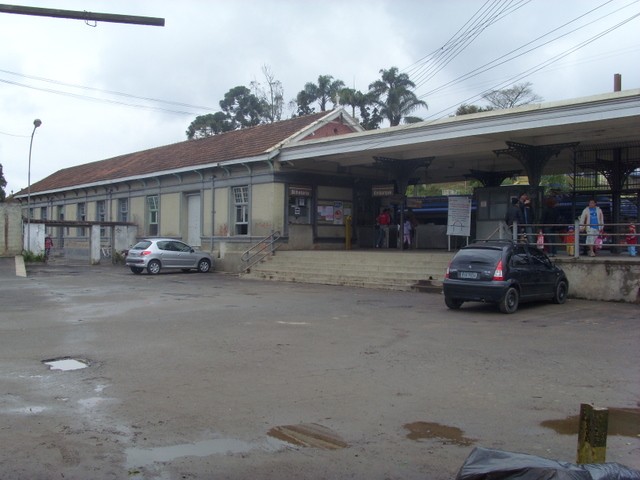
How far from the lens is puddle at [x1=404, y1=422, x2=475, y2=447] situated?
17.1ft

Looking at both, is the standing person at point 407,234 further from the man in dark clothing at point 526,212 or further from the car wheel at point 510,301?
the car wheel at point 510,301

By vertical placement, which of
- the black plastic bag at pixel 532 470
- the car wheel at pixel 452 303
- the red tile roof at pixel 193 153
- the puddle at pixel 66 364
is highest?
the red tile roof at pixel 193 153

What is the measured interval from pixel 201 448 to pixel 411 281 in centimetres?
1445

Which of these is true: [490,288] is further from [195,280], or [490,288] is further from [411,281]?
[195,280]

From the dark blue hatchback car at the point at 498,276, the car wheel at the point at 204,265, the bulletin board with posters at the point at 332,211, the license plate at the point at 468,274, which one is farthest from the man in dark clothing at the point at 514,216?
the car wheel at the point at 204,265

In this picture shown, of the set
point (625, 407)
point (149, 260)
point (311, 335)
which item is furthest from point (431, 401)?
point (149, 260)

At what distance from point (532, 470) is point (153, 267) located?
23817 mm

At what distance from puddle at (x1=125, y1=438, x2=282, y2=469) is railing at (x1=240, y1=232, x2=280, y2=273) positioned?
68.9ft

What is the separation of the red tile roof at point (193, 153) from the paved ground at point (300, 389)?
15931 mm

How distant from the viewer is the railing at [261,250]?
86.3ft

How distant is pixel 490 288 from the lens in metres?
12.8

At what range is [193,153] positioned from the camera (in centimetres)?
3322

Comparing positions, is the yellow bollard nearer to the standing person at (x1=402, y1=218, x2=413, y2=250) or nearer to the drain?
the standing person at (x1=402, y1=218, x2=413, y2=250)

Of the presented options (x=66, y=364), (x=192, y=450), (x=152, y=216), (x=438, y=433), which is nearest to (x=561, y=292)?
(x=438, y=433)
